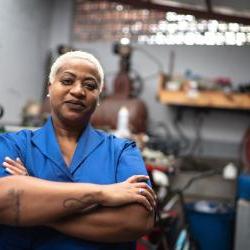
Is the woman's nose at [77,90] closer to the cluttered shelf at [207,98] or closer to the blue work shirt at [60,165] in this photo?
the blue work shirt at [60,165]

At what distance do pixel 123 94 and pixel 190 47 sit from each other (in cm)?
101

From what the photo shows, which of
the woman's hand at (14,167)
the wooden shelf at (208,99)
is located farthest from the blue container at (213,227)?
the woman's hand at (14,167)

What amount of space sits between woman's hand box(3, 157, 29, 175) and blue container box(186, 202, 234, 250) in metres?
2.15

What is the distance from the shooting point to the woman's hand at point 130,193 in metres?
1.08

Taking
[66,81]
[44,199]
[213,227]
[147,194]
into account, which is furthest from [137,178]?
[213,227]

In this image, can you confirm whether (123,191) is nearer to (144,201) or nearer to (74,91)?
(144,201)

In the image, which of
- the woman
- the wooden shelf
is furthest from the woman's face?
the wooden shelf

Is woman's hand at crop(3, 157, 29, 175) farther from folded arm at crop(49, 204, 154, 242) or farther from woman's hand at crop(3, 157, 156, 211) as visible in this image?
folded arm at crop(49, 204, 154, 242)

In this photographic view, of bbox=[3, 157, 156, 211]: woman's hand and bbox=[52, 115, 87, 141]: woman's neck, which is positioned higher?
bbox=[52, 115, 87, 141]: woman's neck

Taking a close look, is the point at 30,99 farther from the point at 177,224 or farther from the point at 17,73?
the point at 177,224

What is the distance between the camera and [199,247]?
2.97m

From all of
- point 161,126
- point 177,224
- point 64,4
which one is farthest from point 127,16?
point 177,224

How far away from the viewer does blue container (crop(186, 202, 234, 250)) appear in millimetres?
2957

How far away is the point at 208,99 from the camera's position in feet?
12.6
